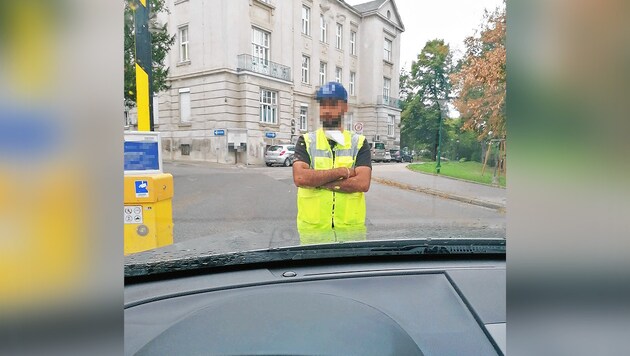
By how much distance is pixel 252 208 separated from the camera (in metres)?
6.97

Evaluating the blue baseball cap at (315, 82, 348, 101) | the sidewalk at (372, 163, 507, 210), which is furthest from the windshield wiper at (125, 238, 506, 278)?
the sidewalk at (372, 163, 507, 210)

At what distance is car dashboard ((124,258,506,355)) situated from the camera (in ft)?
3.45

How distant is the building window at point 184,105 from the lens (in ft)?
16.2

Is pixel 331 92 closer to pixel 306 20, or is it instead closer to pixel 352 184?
pixel 352 184

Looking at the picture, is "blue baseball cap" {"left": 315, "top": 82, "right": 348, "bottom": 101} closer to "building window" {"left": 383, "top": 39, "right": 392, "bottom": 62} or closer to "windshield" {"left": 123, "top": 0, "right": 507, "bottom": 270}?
"windshield" {"left": 123, "top": 0, "right": 507, "bottom": 270}

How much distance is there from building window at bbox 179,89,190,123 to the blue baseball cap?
9.93 ft

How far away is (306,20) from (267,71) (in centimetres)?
160

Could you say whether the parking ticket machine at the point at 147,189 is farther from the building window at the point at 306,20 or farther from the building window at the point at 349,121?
the building window at the point at 306,20

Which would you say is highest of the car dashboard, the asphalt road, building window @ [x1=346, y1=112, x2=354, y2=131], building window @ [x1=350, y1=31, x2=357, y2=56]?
building window @ [x1=350, y1=31, x2=357, y2=56]

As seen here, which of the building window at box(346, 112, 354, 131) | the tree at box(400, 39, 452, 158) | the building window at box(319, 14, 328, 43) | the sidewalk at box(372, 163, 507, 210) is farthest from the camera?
the sidewalk at box(372, 163, 507, 210)
